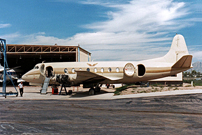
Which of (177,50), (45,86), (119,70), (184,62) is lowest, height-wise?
(45,86)

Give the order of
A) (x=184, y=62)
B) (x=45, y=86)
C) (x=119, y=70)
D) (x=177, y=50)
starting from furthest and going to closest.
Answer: (x=177, y=50), (x=45, y=86), (x=119, y=70), (x=184, y=62)

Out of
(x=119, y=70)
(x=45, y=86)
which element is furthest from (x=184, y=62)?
(x=45, y=86)

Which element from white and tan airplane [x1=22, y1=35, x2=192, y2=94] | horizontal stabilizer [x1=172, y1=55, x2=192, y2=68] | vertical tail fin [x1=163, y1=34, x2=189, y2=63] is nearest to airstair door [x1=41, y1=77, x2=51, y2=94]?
white and tan airplane [x1=22, y1=35, x2=192, y2=94]

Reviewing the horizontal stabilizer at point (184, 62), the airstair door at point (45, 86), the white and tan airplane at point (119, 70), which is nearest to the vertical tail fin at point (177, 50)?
the white and tan airplane at point (119, 70)

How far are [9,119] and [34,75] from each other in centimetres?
1814

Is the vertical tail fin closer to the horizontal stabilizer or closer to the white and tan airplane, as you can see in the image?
the white and tan airplane

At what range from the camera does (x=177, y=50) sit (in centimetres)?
2830

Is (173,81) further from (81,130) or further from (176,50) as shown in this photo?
(81,130)

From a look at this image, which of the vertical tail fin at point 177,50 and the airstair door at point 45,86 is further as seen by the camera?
the vertical tail fin at point 177,50

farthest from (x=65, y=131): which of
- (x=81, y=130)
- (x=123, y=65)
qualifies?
(x=123, y=65)

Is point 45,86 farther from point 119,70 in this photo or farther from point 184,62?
point 184,62

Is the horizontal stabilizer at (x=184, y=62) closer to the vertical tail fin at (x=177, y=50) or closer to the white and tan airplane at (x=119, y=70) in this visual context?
the white and tan airplane at (x=119, y=70)

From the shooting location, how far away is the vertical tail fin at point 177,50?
2805 cm

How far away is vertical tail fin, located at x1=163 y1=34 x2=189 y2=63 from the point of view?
28.0m
